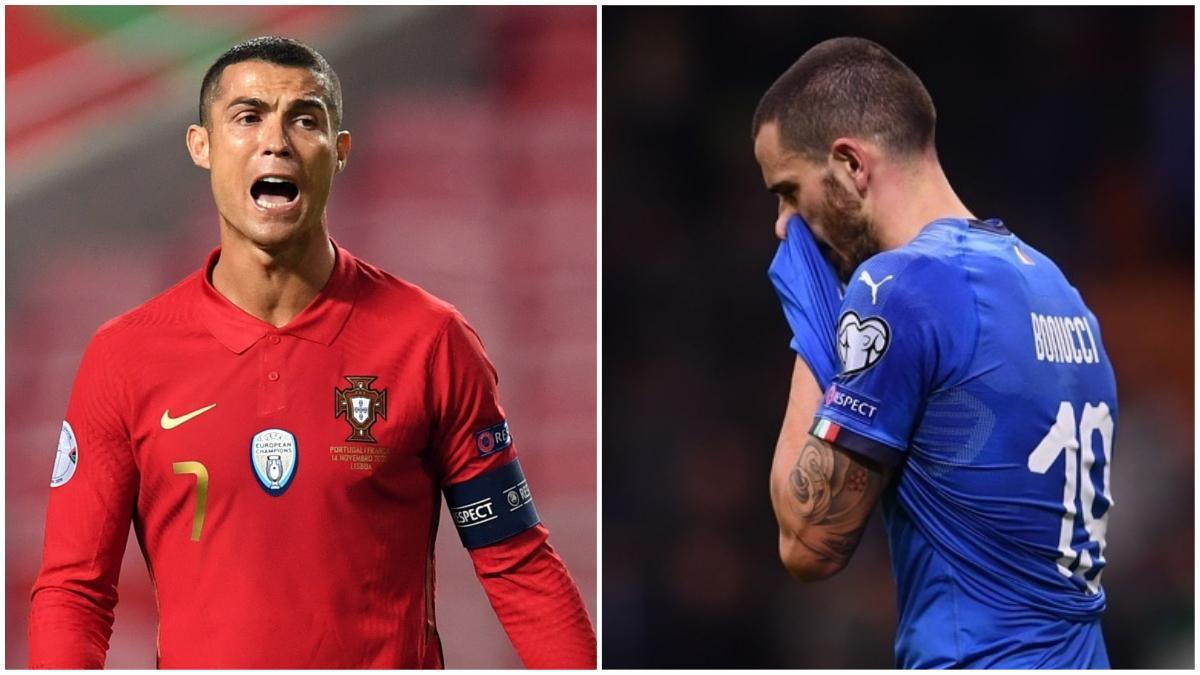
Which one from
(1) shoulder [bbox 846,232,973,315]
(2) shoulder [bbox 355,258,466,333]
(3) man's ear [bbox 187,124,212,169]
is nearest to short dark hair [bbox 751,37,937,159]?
(1) shoulder [bbox 846,232,973,315]

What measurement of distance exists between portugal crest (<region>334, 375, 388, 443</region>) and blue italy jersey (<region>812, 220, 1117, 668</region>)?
0.91 meters

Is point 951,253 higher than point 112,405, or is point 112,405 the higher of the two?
point 951,253

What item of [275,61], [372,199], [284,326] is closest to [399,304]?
[284,326]

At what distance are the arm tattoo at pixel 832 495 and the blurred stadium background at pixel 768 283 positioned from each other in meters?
2.79

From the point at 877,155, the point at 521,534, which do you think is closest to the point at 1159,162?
the point at 877,155

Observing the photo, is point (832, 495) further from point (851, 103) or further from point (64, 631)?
point (64, 631)

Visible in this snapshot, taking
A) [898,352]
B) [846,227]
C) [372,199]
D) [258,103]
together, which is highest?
[372,199]

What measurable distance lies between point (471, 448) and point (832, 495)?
76cm

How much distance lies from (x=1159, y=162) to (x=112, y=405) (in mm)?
4946

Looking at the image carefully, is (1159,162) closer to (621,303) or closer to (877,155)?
(621,303)

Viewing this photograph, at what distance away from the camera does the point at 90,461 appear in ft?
10.3

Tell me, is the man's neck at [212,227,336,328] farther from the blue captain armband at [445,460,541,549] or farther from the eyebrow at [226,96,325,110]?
the blue captain armband at [445,460,541,549]

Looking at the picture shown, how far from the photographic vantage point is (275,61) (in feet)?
10.6

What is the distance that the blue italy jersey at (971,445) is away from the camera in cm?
301
